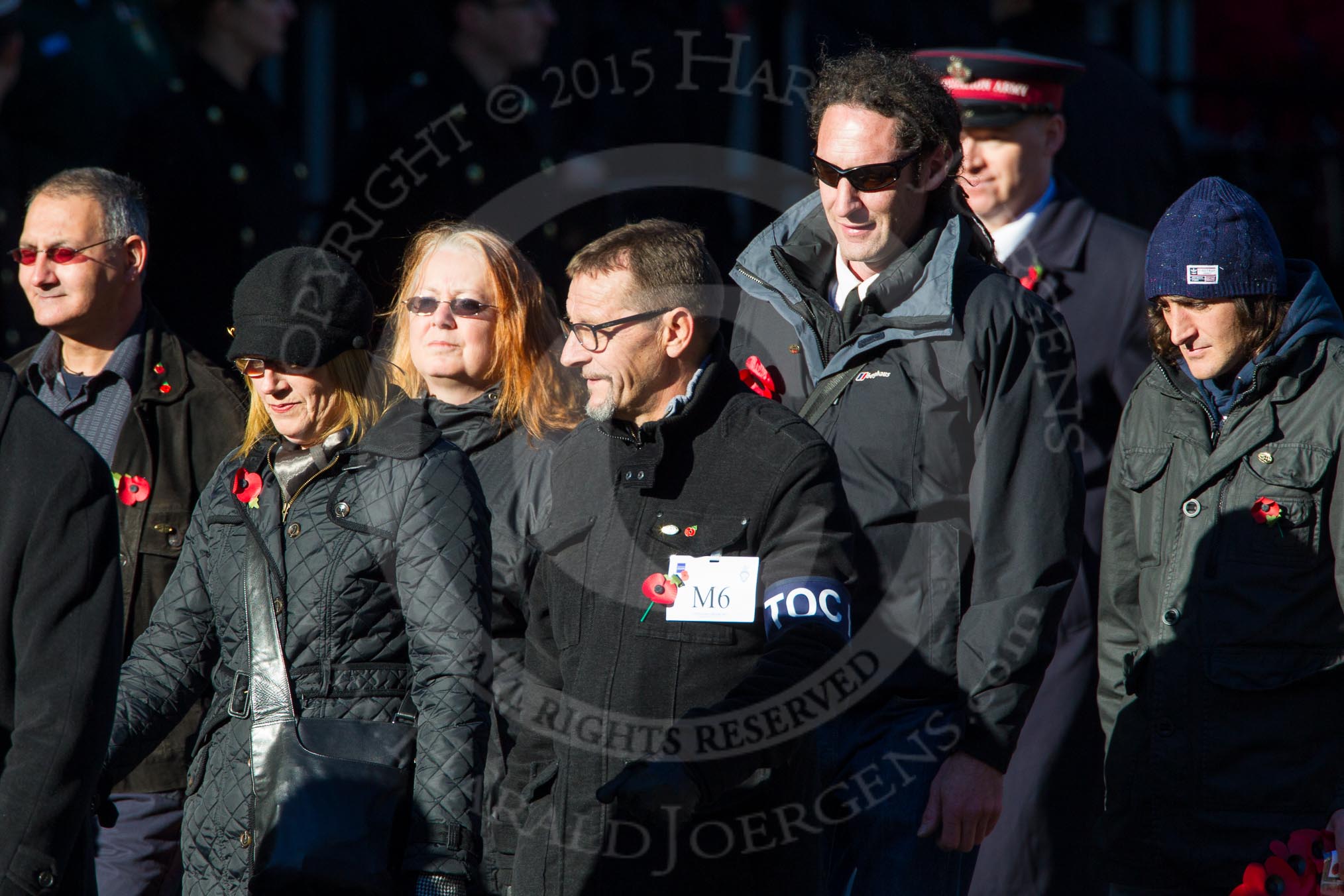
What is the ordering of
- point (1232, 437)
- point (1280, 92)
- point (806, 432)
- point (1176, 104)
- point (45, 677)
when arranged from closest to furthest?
point (45, 677) < point (806, 432) < point (1232, 437) < point (1280, 92) < point (1176, 104)

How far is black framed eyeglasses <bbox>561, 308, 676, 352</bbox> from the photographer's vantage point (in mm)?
3197

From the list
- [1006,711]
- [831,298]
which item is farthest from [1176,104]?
[1006,711]

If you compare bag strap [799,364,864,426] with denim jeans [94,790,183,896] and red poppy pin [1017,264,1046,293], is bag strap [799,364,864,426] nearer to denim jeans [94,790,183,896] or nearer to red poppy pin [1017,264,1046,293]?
red poppy pin [1017,264,1046,293]

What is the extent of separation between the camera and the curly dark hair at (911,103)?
3.65m

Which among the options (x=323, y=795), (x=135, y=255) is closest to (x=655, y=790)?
(x=323, y=795)

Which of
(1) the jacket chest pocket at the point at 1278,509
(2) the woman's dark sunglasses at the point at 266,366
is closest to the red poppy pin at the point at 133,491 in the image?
(2) the woman's dark sunglasses at the point at 266,366

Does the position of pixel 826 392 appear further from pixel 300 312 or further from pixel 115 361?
pixel 115 361

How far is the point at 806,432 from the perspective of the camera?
3.12 meters

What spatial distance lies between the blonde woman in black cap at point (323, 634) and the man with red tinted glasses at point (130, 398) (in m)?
0.92

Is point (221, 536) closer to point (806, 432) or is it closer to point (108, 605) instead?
point (108, 605)

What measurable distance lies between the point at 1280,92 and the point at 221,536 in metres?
6.70

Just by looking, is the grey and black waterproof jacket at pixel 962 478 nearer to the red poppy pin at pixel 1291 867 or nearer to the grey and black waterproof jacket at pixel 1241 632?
the grey and black waterproof jacket at pixel 1241 632

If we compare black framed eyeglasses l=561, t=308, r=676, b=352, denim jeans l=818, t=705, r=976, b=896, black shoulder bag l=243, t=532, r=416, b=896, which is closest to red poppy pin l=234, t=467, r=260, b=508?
black shoulder bag l=243, t=532, r=416, b=896

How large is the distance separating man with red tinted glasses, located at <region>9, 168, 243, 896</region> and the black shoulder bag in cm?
126
